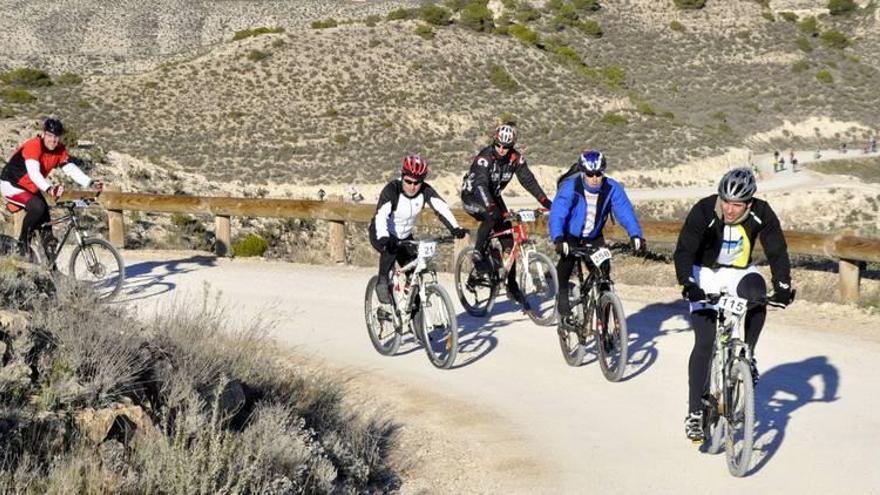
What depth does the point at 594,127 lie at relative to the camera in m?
62.0

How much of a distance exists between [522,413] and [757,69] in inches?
3262

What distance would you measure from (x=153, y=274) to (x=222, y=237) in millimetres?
2611

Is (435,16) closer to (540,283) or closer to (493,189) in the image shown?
(493,189)

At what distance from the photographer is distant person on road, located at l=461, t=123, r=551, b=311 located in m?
11.4

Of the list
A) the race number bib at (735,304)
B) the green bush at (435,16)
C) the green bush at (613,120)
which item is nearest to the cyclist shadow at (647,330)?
the race number bib at (735,304)

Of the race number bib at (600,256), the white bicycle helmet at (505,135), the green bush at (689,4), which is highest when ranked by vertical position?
Answer: the green bush at (689,4)

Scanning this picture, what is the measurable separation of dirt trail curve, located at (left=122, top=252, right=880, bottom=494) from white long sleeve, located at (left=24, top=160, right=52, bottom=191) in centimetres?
194

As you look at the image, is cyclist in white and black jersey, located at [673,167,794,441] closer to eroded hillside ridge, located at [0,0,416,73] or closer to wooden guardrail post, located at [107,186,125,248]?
wooden guardrail post, located at [107,186,125,248]

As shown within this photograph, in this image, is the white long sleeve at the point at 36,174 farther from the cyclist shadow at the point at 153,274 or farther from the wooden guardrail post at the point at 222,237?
the wooden guardrail post at the point at 222,237

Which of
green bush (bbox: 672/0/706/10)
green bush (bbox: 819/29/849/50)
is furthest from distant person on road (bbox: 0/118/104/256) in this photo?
green bush (bbox: 819/29/849/50)

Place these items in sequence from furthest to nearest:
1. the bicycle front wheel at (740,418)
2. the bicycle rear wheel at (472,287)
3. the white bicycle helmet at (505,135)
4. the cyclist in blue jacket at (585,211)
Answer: the bicycle rear wheel at (472,287)
the white bicycle helmet at (505,135)
the cyclist in blue jacket at (585,211)
the bicycle front wheel at (740,418)

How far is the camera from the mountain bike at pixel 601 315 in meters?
8.93

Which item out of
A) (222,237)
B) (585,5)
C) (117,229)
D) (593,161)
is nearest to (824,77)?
(585,5)

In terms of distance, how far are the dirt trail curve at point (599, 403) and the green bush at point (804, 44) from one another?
81.8m
